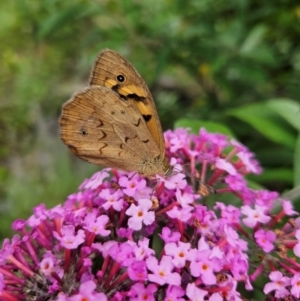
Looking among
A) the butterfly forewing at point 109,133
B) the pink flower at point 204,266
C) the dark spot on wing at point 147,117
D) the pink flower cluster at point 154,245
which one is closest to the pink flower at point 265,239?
the pink flower cluster at point 154,245

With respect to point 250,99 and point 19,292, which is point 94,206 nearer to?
point 19,292

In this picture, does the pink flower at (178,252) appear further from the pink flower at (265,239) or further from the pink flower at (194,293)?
the pink flower at (265,239)

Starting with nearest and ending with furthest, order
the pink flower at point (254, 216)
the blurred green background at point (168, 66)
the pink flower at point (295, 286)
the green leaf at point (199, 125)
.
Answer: the pink flower at point (295, 286) < the pink flower at point (254, 216) < the green leaf at point (199, 125) < the blurred green background at point (168, 66)

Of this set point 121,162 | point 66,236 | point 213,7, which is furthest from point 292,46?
point 66,236

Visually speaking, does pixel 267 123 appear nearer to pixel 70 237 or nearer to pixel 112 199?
pixel 112 199

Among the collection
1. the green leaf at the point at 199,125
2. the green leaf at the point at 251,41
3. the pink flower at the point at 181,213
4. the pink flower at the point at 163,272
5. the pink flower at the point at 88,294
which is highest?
the green leaf at the point at 251,41

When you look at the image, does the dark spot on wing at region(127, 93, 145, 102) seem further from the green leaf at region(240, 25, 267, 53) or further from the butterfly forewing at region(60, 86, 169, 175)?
the green leaf at region(240, 25, 267, 53)
